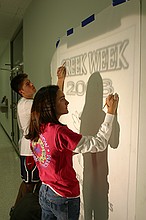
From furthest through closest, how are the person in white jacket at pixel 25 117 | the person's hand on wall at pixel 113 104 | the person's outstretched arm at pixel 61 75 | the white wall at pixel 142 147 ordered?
the person in white jacket at pixel 25 117, the person's outstretched arm at pixel 61 75, the person's hand on wall at pixel 113 104, the white wall at pixel 142 147

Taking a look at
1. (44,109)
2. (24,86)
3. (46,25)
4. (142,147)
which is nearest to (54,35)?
(46,25)

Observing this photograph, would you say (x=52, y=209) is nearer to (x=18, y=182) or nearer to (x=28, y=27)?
(x=18, y=182)

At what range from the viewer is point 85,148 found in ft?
3.69

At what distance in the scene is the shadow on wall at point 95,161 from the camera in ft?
4.09

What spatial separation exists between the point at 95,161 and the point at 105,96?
449 mm

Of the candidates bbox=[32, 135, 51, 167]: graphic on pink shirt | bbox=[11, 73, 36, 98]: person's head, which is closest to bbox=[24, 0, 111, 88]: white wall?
bbox=[11, 73, 36, 98]: person's head

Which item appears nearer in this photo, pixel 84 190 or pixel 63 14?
pixel 84 190

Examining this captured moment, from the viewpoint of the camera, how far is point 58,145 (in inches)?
44.3

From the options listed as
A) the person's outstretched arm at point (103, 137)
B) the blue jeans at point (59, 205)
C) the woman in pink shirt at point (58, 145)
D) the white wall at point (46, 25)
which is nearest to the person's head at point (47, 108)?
the woman in pink shirt at point (58, 145)

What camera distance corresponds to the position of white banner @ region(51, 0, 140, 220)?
100 centimetres

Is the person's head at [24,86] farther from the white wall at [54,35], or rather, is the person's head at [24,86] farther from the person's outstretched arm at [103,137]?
the person's outstretched arm at [103,137]

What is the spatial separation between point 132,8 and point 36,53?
1.96 metres

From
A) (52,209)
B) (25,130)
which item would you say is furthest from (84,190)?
(25,130)

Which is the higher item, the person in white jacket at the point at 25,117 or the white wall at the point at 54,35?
the white wall at the point at 54,35
